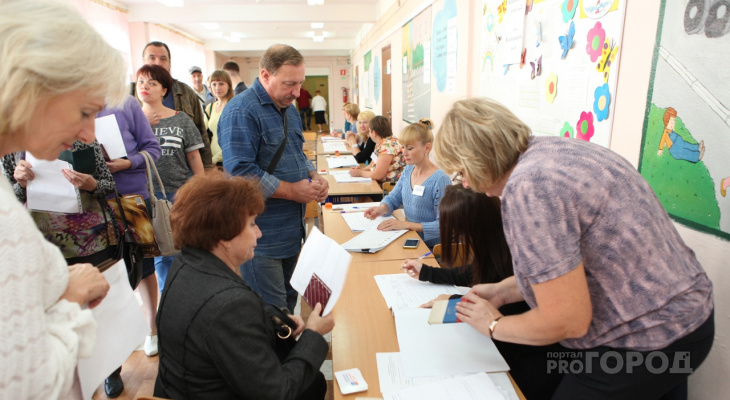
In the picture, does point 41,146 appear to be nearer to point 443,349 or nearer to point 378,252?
point 443,349

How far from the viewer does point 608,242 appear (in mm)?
940

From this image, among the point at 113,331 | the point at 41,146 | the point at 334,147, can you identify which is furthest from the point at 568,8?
the point at 334,147

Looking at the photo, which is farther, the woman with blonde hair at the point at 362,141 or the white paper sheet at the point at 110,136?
the woman with blonde hair at the point at 362,141

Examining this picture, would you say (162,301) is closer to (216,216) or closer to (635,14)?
(216,216)

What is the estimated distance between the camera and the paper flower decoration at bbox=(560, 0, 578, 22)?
1891mm

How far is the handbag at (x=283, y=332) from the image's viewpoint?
1.34 m

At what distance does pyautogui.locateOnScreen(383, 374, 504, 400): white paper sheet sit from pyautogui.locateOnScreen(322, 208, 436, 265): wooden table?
935 millimetres

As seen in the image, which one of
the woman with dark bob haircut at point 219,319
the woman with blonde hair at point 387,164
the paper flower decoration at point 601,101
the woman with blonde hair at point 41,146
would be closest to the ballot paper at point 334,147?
the woman with blonde hair at point 387,164

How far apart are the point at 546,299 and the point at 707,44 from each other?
86cm

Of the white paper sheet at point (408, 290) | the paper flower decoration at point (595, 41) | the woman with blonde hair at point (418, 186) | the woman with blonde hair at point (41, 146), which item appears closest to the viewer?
the woman with blonde hair at point (41, 146)

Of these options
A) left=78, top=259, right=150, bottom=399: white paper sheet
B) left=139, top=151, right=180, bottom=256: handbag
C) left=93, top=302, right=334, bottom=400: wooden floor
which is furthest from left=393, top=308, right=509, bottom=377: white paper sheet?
left=139, top=151, right=180, bottom=256: handbag

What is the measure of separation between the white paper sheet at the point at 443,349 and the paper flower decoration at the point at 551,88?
4.24 feet

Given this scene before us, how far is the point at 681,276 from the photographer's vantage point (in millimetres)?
961

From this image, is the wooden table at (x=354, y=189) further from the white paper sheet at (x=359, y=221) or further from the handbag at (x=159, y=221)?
the handbag at (x=159, y=221)
